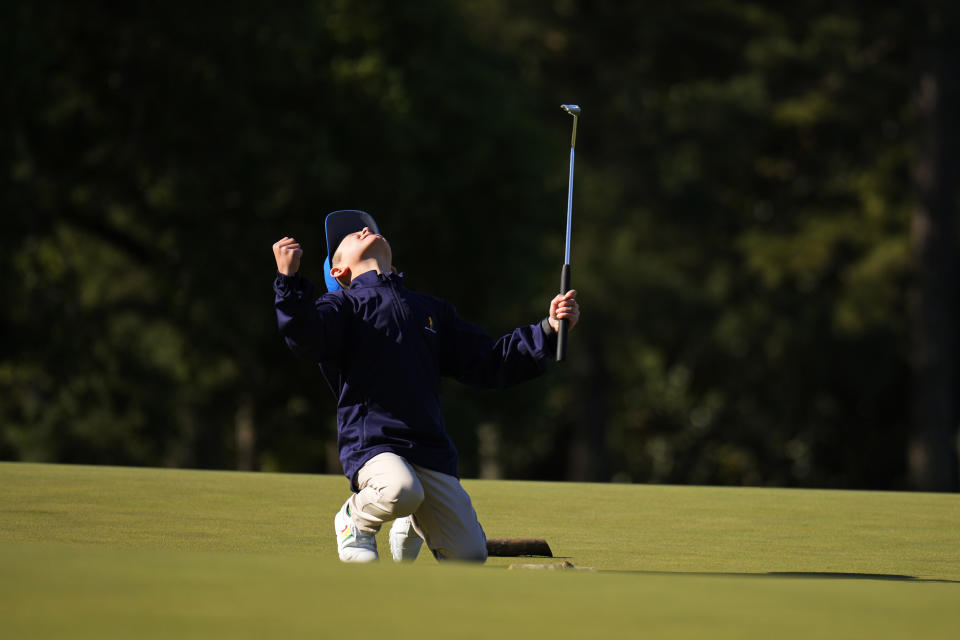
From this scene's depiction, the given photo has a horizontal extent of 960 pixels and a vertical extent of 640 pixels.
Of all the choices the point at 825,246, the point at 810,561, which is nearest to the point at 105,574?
the point at 810,561

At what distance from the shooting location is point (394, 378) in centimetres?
506

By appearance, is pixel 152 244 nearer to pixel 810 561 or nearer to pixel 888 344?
pixel 888 344

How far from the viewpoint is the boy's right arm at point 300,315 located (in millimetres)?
4883

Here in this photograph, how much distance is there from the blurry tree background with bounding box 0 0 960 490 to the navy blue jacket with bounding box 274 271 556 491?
13.4 metres

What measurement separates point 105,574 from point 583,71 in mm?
28055

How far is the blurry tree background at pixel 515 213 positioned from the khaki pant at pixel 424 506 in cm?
1375

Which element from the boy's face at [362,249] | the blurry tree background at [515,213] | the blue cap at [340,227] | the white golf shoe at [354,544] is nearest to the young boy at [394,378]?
the white golf shoe at [354,544]

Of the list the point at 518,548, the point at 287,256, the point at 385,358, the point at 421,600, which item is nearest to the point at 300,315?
the point at 287,256

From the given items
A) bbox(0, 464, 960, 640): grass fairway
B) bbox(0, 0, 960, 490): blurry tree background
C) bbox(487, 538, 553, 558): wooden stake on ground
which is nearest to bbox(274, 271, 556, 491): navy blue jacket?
bbox(487, 538, 553, 558): wooden stake on ground

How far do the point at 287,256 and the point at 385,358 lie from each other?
1.60ft

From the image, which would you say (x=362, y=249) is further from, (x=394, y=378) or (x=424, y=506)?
(x=424, y=506)

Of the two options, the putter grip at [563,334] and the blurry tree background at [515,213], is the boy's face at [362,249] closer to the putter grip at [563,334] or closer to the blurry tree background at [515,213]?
the putter grip at [563,334]

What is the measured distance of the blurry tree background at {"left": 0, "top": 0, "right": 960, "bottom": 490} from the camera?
19578 mm

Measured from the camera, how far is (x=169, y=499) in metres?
7.14
